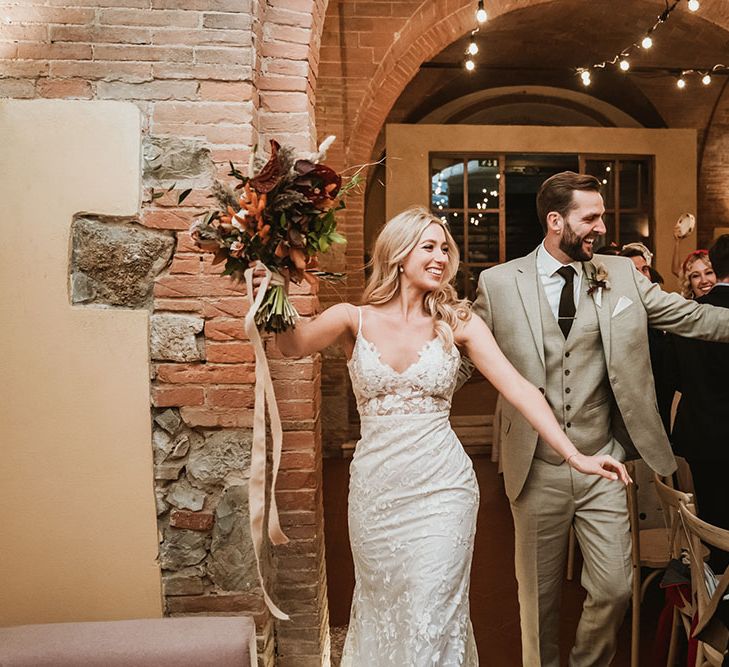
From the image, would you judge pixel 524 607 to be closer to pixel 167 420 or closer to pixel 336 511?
pixel 167 420

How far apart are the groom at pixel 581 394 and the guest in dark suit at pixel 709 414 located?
15.2 inches

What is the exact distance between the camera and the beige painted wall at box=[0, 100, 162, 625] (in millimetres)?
2607

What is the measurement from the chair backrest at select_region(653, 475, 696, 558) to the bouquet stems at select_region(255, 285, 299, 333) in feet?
4.58

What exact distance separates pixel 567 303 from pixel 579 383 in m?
0.31

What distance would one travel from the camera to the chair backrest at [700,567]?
2168mm

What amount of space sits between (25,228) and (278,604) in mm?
1790

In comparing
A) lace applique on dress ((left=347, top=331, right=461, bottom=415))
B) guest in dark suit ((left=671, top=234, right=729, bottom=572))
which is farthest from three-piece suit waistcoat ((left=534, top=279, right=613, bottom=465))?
guest in dark suit ((left=671, top=234, right=729, bottom=572))

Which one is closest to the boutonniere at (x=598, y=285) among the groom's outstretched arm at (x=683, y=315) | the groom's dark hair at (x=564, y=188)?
the groom's outstretched arm at (x=683, y=315)

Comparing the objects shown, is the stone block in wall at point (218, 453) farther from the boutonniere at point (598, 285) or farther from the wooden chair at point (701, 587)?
the wooden chair at point (701, 587)

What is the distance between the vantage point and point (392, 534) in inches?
93.0

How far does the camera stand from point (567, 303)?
2781 millimetres

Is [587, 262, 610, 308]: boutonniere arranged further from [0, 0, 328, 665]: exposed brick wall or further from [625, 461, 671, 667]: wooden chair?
[0, 0, 328, 665]: exposed brick wall


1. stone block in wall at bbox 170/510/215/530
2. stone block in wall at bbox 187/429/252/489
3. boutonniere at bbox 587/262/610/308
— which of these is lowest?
stone block in wall at bbox 170/510/215/530

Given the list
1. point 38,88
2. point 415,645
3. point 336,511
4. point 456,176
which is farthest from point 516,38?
point 415,645
